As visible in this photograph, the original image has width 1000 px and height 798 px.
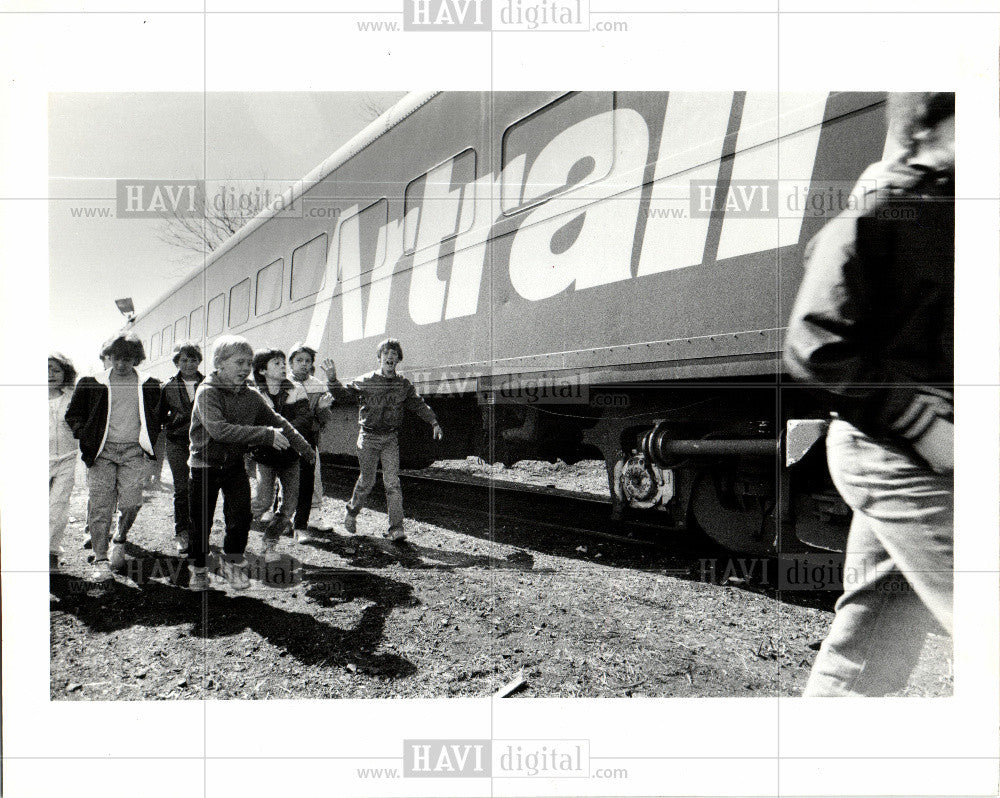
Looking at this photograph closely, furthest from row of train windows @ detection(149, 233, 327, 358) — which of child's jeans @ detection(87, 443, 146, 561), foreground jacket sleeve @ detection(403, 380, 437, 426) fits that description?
child's jeans @ detection(87, 443, 146, 561)

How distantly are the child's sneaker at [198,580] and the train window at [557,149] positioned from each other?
2111 mm

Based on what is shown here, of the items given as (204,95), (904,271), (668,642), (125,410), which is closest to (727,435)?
(668,642)

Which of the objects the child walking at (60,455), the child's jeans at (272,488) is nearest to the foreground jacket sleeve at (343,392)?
the child's jeans at (272,488)

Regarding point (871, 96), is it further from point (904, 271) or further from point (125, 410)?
point (125, 410)

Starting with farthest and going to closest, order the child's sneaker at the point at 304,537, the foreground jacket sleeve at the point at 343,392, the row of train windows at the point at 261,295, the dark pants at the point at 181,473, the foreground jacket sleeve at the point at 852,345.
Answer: the row of train windows at the point at 261,295 < the foreground jacket sleeve at the point at 343,392 < the child's sneaker at the point at 304,537 < the dark pants at the point at 181,473 < the foreground jacket sleeve at the point at 852,345

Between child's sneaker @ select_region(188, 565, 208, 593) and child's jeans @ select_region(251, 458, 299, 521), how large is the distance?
49 centimetres

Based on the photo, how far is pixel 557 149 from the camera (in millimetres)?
2854

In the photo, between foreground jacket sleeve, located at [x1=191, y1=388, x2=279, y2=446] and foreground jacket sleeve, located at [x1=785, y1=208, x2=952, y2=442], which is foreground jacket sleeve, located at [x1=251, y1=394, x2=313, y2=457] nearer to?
foreground jacket sleeve, located at [x1=191, y1=388, x2=279, y2=446]

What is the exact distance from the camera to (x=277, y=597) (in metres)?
2.79

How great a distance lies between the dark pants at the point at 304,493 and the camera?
11.4 feet

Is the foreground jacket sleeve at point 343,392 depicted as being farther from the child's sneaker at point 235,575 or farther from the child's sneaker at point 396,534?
the child's sneaker at point 235,575

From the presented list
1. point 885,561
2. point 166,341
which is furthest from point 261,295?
point 885,561

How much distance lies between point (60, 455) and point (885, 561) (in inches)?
122

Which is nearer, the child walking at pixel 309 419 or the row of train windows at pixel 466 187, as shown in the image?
the row of train windows at pixel 466 187
